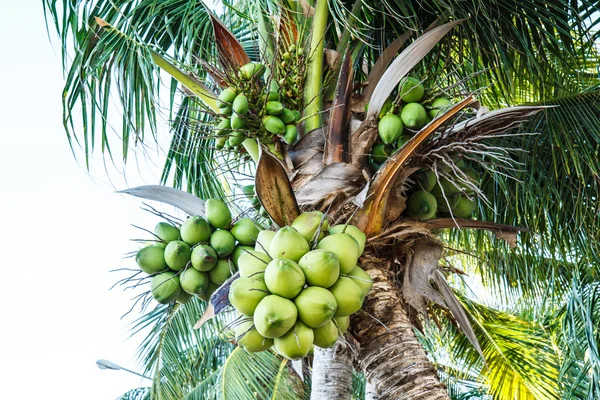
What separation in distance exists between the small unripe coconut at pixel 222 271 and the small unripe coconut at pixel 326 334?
0.51 meters

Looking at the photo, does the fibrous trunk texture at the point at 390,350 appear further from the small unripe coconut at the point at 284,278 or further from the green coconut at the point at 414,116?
the green coconut at the point at 414,116

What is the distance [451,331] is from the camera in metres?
6.31

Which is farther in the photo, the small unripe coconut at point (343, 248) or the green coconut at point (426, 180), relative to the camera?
the green coconut at point (426, 180)

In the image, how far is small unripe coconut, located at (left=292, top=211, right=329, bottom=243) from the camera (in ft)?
7.13

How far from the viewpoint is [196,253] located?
2.35 meters

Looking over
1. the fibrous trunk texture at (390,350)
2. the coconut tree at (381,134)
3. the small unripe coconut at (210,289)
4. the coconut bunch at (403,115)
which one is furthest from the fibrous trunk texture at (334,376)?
the coconut bunch at (403,115)

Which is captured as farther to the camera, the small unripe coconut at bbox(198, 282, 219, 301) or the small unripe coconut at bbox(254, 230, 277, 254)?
the small unripe coconut at bbox(198, 282, 219, 301)

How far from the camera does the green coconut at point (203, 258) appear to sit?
2336mm

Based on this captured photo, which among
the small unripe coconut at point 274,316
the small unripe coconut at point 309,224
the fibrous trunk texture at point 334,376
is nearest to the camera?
the small unripe coconut at point 274,316

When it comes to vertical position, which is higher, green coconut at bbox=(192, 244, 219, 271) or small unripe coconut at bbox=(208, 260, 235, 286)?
green coconut at bbox=(192, 244, 219, 271)

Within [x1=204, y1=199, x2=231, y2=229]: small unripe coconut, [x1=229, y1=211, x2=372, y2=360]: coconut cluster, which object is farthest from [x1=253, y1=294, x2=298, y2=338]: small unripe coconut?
[x1=204, y1=199, x2=231, y2=229]: small unripe coconut

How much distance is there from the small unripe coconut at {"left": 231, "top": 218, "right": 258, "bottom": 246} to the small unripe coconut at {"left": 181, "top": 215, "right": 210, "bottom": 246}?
110mm

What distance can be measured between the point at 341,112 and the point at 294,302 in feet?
2.93

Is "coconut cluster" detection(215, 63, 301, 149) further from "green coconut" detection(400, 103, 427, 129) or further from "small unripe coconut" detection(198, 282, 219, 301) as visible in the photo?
"small unripe coconut" detection(198, 282, 219, 301)
